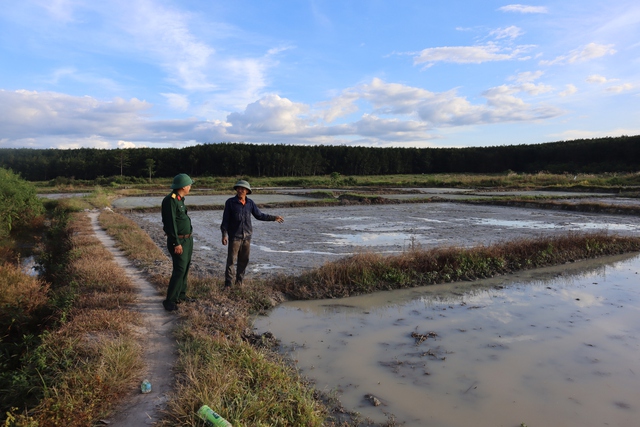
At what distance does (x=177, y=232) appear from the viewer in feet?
18.4

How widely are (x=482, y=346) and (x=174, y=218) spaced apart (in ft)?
13.9

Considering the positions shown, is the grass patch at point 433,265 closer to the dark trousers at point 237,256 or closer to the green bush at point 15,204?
the dark trousers at point 237,256

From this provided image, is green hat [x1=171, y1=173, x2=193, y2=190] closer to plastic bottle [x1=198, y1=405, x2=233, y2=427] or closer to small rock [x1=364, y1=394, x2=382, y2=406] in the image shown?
plastic bottle [x1=198, y1=405, x2=233, y2=427]

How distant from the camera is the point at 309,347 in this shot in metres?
5.23

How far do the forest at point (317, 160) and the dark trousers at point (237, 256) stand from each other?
2217 inches

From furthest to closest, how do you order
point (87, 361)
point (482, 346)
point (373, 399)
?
point (482, 346)
point (373, 399)
point (87, 361)

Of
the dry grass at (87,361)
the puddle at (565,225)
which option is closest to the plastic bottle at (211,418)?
the dry grass at (87,361)

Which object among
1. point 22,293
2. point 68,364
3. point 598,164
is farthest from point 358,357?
point 598,164

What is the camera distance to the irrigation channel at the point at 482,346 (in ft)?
12.8

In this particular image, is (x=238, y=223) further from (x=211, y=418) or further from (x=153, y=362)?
(x=211, y=418)

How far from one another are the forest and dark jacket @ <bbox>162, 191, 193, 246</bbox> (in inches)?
2254

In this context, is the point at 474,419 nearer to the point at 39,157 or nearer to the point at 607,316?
the point at 607,316

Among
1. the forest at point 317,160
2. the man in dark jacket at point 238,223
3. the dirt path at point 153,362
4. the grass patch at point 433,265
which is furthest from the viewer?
the forest at point 317,160

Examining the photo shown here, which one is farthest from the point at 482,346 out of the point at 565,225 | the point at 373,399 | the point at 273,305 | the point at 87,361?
the point at 565,225
